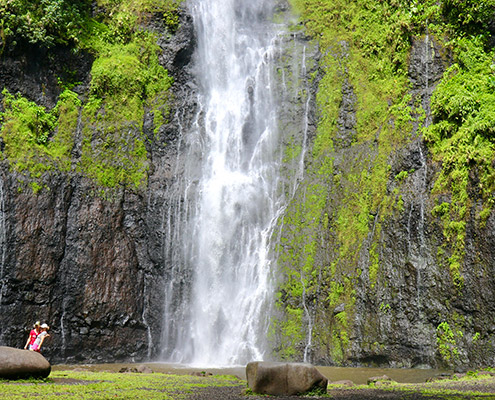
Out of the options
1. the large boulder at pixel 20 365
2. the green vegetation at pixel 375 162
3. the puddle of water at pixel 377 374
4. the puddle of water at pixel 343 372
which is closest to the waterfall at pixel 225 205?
the green vegetation at pixel 375 162

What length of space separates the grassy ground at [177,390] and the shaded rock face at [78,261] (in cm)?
720

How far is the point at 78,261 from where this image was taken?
20344 millimetres

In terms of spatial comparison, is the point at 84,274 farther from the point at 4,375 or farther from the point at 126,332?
the point at 4,375

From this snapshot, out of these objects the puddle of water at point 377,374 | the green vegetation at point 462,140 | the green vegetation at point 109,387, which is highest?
the green vegetation at point 462,140

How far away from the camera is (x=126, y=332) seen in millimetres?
20156

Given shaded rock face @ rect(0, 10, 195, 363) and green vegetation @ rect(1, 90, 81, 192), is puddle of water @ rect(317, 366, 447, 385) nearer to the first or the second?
shaded rock face @ rect(0, 10, 195, 363)

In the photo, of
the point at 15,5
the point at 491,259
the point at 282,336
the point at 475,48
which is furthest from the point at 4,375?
the point at 475,48

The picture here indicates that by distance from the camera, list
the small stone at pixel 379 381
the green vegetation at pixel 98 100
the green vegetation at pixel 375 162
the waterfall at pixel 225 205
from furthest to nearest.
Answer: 1. the green vegetation at pixel 98 100
2. the waterfall at pixel 225 205
3. the green vegetation at pixel 375 162
4. the small stone at pixel 379 381

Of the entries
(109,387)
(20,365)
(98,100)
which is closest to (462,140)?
(109,387)

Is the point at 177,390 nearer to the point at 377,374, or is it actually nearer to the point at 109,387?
the point at 109,387

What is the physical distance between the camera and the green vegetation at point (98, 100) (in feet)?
71.7

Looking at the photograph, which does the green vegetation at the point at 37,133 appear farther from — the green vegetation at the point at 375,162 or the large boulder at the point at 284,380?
the large boulder at the point at 284,380

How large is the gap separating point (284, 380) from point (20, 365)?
226 inches

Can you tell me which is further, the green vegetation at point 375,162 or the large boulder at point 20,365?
the green vegetation at point 375,162
